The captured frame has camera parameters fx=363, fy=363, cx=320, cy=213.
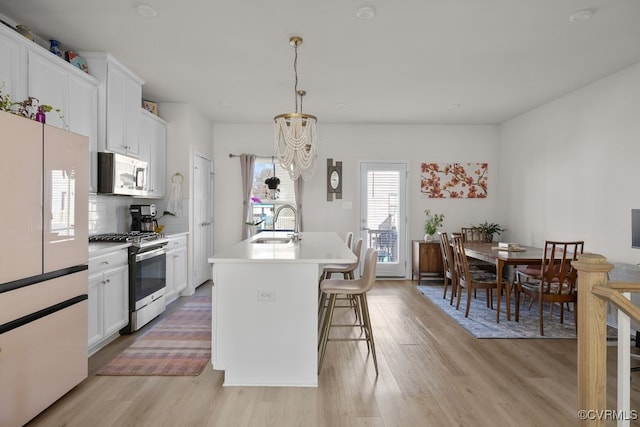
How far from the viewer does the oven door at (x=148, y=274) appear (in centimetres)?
353

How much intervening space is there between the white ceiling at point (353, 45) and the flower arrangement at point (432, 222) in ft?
6.71

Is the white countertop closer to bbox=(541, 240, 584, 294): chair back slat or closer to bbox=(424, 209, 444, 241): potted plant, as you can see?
bbox=(541, 240, 584, 294): chair back slat

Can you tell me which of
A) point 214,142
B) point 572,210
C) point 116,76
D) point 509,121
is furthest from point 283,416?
point 509,121

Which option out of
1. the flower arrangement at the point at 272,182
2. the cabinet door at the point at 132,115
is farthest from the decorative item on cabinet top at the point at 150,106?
the flower arrangement at the point at 272,182

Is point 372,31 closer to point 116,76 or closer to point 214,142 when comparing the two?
point 116,76

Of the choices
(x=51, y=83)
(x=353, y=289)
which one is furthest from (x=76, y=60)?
(x=353, y=289)

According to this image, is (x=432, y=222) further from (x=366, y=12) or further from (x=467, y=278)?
(x=366, y=12)

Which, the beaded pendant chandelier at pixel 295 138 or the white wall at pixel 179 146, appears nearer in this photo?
the beaded pendant chandelier at pixel 295 138

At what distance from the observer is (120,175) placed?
3721 millimetres

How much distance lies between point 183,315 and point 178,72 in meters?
2.73

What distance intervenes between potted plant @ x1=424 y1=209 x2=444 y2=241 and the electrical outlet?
4091 millimetres

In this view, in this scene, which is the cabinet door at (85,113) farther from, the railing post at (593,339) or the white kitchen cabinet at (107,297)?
the railing post at (593,339)

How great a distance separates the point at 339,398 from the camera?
2.38 meters

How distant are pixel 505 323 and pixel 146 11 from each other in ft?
14.8
